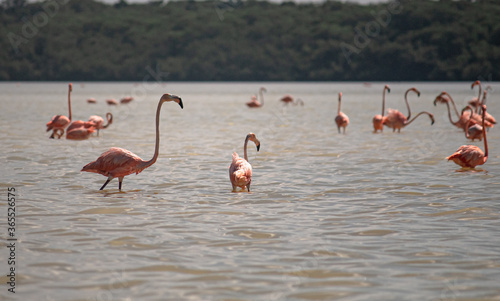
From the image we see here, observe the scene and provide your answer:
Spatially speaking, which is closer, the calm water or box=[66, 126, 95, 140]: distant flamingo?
the calm water

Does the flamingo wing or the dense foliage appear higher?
the dense foliage

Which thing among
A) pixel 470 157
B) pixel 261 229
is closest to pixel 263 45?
pixel 470 157

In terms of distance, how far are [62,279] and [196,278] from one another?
1113mm

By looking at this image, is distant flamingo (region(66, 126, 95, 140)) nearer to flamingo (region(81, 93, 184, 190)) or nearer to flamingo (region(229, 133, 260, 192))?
flamingo (region(81, 93, 184, 190))

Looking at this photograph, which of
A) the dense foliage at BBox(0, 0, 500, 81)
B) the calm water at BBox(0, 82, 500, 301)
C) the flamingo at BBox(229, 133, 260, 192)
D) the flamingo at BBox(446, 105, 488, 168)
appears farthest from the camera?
the dense foliage at BBox(0, 0, 500, 81)

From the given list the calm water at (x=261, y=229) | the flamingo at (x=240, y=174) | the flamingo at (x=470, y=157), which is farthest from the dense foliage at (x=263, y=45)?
the flamingo at (x=240, y=174)

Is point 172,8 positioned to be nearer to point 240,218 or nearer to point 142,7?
point 142,7

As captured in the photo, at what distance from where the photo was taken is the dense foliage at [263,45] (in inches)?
4508

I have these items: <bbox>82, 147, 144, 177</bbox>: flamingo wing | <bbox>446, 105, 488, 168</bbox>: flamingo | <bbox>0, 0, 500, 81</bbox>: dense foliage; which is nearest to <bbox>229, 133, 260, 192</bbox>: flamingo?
<bbox>82, 147, 144, 177</bbox>: flamingo wing

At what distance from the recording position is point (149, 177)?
12336mm

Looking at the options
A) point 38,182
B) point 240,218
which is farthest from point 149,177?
point 240,218

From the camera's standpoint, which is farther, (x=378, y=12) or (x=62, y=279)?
(x=378, y=12)

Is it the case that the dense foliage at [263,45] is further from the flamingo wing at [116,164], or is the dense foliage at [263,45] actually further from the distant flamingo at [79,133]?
the flamingo wing at [116,164]

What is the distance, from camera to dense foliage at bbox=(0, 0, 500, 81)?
11450 centimetres
